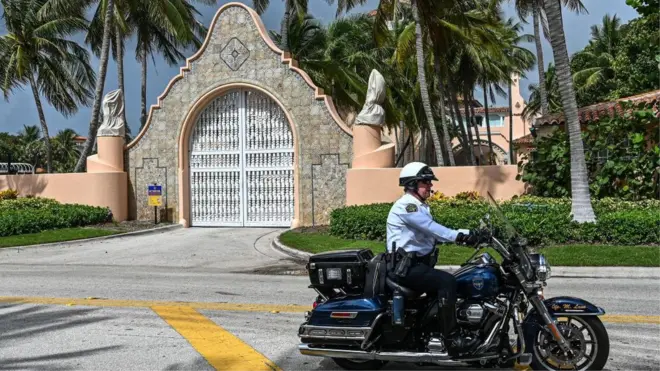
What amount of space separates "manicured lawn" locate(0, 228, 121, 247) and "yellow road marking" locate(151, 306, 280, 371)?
35.1 ft

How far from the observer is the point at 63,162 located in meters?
63.6

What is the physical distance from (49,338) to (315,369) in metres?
3.16

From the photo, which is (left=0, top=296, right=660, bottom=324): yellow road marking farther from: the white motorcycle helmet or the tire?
the white motorcycle helmet

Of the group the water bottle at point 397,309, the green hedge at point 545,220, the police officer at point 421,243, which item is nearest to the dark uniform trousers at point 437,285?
the police officer at point 421,243

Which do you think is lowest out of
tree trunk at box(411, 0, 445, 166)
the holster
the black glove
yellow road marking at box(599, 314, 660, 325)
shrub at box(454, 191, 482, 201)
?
yellow road marking at box(599, 314, 660, 325)

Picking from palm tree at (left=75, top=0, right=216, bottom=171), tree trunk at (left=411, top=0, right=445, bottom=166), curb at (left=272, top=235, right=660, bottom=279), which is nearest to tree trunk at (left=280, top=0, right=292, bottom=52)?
palm tree at (left=75, top=0, right=216, bottom=171)

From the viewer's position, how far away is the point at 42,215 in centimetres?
1922

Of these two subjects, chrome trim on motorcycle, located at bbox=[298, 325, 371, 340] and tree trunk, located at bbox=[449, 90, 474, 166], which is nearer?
chrome trim on motorcycle, located at bbox=[298, 325, 371, 340]

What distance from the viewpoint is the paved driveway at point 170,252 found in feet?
45.2

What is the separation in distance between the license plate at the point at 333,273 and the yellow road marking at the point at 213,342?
97 cm

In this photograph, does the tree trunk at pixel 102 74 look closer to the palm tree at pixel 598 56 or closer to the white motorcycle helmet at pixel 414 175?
the white motorcycle helmet at pixel 414 175

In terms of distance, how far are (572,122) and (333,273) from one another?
403 inches

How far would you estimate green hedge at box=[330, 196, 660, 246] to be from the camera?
12.8m

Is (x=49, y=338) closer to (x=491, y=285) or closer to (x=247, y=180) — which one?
(x=491, y=285)
